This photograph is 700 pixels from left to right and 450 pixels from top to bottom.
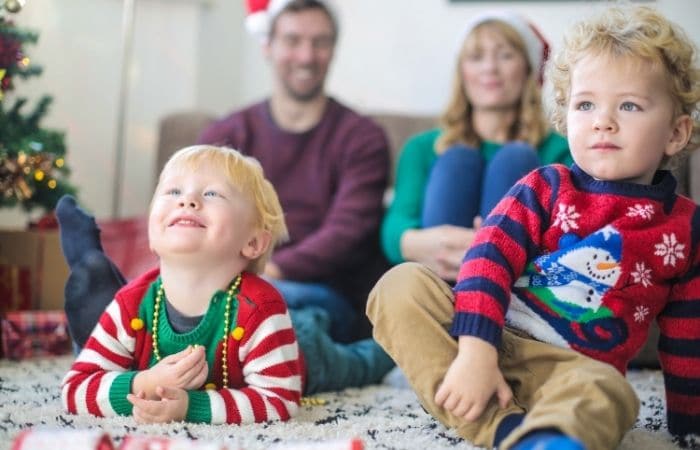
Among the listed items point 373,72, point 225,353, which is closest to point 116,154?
point 373,72

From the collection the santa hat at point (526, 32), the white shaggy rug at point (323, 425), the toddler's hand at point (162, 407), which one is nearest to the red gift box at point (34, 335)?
the white shaggy rug at point (323, 425)

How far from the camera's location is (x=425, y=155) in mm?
1972

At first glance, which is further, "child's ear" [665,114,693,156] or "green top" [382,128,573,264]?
"green top" [382,128,573,264]

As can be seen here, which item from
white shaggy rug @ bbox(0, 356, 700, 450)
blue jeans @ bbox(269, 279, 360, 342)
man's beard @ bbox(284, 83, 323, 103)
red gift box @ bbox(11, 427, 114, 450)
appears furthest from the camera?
man's beard @ bbox(284, 83, 323, 103)

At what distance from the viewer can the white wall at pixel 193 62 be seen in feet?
8.11

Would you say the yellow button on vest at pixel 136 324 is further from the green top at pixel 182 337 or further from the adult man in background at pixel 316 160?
the adult man in background at pixel 316 160

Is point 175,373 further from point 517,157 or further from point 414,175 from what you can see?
point 414,175

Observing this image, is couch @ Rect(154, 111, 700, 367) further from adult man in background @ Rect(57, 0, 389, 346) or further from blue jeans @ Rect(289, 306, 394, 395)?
blue jeans @ Rect(289, 306, 394, 395)

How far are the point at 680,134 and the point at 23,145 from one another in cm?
132

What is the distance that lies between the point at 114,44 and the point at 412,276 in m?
1.81

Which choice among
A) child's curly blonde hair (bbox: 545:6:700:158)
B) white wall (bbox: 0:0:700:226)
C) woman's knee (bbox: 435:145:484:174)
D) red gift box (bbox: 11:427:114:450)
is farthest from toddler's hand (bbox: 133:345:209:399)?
white wall (bbox: 0:0:700:226)

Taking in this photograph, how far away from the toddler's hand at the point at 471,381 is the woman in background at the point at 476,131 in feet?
2.31

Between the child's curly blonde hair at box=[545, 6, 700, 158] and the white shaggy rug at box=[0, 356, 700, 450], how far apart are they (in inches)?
17.5

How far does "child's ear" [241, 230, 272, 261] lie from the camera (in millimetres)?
1268
